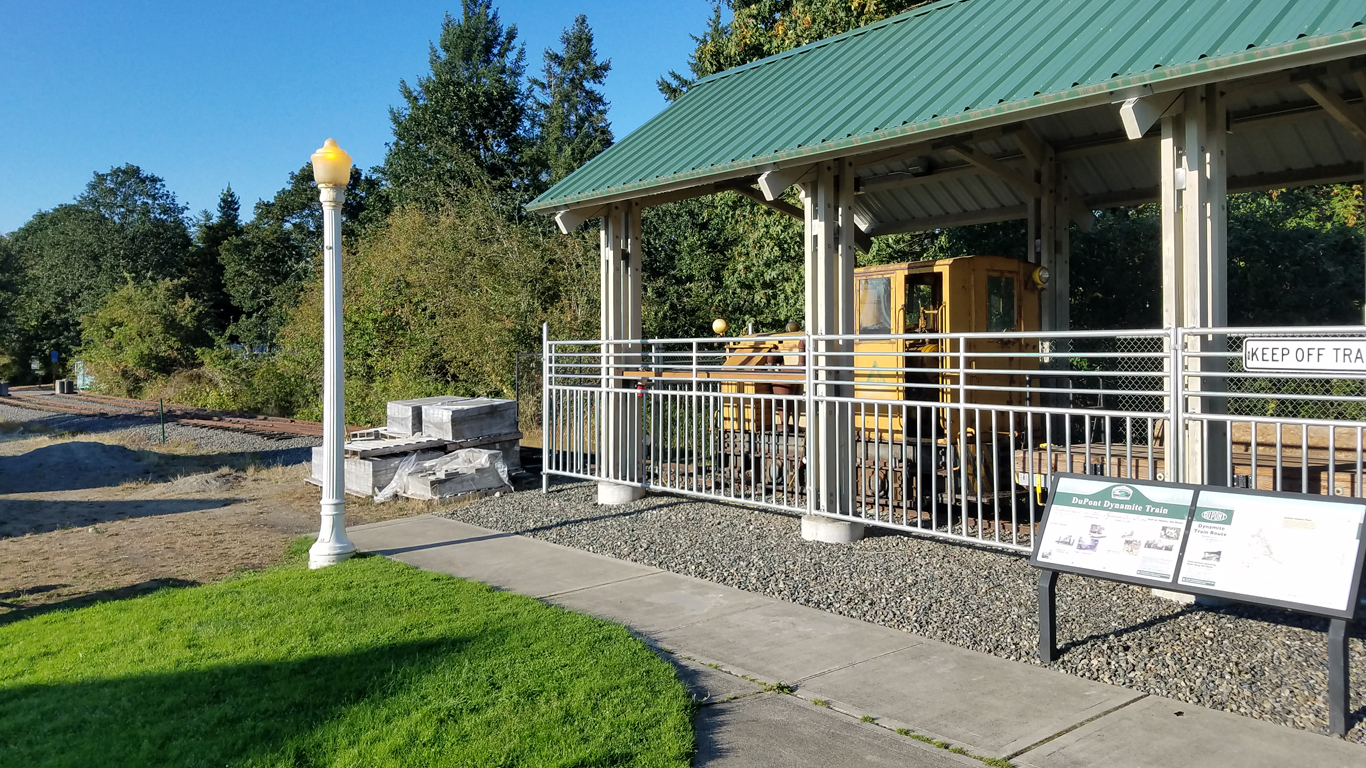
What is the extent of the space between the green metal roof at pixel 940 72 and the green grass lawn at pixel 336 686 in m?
4.86

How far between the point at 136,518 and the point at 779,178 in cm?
890

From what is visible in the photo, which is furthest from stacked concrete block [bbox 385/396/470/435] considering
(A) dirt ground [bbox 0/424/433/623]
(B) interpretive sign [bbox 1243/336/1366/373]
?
(B) interpretive sign [bbox 1243/336/1366/373]

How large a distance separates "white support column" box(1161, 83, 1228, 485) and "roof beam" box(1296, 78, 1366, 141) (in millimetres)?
1005

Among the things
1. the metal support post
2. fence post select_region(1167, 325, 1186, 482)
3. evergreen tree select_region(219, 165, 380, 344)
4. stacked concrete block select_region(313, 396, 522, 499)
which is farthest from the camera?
evergreen tree select_region(219, 165, 380, 344)

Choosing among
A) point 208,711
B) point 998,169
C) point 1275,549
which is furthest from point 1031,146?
point 208,711

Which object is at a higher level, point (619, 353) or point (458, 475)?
point (619, 353)

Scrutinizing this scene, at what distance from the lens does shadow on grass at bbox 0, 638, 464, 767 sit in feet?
14.1

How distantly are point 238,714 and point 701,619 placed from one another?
302cm

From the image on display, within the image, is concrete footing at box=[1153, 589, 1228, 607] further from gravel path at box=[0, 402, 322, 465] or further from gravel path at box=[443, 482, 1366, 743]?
gravel path at box=[0, 402, 322, 465]

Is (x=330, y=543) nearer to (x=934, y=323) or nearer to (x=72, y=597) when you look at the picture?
(x=72, y=597)

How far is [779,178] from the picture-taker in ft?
29.7

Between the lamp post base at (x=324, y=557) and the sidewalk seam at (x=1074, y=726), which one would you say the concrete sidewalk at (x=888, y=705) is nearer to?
the sidewalk seam at (x=1074, y=726)

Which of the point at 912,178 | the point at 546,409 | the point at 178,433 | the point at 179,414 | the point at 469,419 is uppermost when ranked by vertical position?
the point at 912,178

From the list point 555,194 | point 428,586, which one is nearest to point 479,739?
point 428,586
